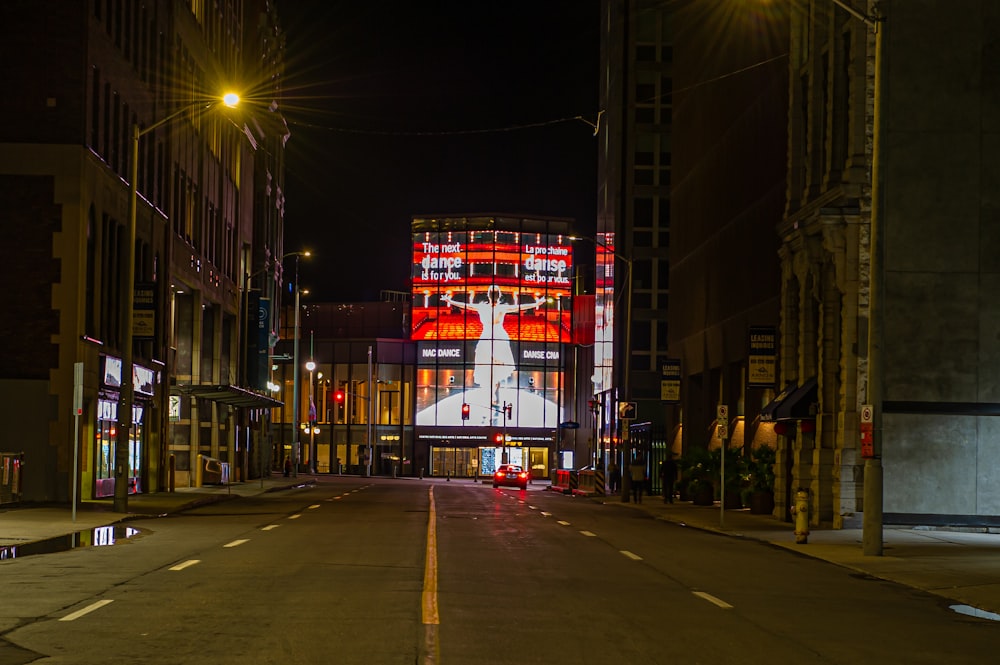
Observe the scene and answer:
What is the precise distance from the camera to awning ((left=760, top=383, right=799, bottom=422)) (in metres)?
36.4

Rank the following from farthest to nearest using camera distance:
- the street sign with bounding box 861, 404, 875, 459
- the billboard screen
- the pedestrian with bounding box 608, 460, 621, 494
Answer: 1. the billboard screen
2. the pedestrian with bounding box 608, 460, 621, 494
3. the street sign with bounding box 861, 404, 875, 459

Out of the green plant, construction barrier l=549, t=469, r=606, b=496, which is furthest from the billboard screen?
the green plant

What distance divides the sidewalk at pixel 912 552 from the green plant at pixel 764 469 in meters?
1.76

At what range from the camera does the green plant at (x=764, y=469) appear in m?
41.1

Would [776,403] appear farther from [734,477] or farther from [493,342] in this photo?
[493,342]

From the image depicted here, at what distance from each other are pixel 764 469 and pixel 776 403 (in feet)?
14.7

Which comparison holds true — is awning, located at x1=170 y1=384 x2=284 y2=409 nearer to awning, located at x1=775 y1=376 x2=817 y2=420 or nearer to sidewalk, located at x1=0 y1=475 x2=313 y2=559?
sidewalk, located at x1=0 y1=475 x2=313 y2=559

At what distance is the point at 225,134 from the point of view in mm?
70500

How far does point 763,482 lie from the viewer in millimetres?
41438

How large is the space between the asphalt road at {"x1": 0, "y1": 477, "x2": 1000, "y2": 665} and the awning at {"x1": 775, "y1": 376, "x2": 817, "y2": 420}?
27.9 ft

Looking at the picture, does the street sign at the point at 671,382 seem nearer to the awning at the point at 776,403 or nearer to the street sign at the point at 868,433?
the awning at the point at 776,403

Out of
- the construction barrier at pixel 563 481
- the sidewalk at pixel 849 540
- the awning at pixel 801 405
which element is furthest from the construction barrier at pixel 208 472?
the awning at pixel 801 405

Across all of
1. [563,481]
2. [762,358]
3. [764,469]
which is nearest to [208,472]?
[563,481]

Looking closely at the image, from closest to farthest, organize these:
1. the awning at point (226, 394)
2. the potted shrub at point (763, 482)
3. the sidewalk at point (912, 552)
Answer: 1. the sidewalk at point (912, 552)
2. the potted shrub at point (763, 482)
3. the awning at point (226, 394)
